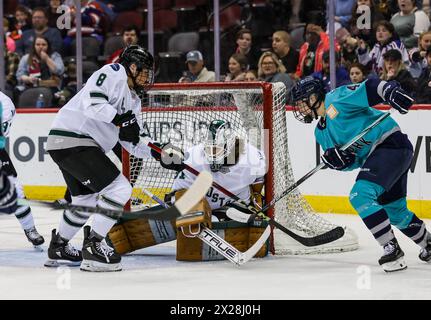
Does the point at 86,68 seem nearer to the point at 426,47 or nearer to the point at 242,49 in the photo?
the point at 242,49

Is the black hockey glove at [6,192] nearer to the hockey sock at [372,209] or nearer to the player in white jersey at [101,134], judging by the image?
the player in white jersey at [101,134]

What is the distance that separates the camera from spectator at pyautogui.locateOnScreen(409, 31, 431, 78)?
7.12 metres

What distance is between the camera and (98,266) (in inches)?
196

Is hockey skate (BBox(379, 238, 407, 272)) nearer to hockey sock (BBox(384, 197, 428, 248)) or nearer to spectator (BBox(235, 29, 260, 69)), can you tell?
hockey sock (BBox(384, 197, 428, 248))

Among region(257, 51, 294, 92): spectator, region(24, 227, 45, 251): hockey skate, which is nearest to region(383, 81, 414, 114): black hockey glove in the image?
region(24, 227, 45, 251): hockey skate

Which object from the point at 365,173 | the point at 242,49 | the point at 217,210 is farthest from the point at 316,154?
the point at 365,173

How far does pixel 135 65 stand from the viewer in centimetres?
504

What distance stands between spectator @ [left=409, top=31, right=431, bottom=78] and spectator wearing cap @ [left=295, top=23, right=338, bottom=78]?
62 cm

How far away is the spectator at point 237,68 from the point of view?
26.2 feet

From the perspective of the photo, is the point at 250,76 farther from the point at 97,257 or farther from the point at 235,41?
the point at 97,257

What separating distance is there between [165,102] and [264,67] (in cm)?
170

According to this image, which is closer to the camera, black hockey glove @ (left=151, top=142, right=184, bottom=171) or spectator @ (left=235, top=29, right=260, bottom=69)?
black hockey glove @ (left=151, top=142, right=184, bottom=171)

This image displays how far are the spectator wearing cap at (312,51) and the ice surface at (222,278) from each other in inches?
84.6

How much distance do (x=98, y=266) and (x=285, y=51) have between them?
3.47 metres
